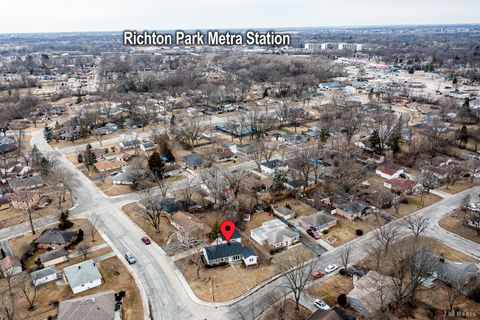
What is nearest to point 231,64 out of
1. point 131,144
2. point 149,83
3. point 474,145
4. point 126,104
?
point 149,83

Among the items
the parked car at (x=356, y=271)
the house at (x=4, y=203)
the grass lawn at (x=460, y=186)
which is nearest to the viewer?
the parked car at (x=356, y=271)

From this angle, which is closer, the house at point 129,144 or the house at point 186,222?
the house at point 186,222

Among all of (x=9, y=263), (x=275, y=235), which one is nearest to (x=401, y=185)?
(x=275, y=235)

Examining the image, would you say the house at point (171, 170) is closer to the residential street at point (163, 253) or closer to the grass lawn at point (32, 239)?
the residential street at point (163, 253)

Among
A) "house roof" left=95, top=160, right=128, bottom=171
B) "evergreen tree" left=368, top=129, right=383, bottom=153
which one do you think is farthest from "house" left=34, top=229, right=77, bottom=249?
"evergreen tree" left=368, top=129, right=383, bottom=153

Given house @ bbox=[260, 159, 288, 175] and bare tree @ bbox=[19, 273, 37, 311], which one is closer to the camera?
bare tree @ bbox=[19, 273, 37, 311]

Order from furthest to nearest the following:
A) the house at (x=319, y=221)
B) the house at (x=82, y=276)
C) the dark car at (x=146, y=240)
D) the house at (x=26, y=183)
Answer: the house at (x=26, y=183), the house at (x=319, y=221), the dark car at (x=146, y=240), the house at (x=82, y=276)

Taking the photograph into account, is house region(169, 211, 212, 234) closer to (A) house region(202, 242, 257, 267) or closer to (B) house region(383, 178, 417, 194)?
(A) house region(202, 242, 257, 267)

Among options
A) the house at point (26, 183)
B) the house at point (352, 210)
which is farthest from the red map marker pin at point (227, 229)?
the house at point (26, 183)
